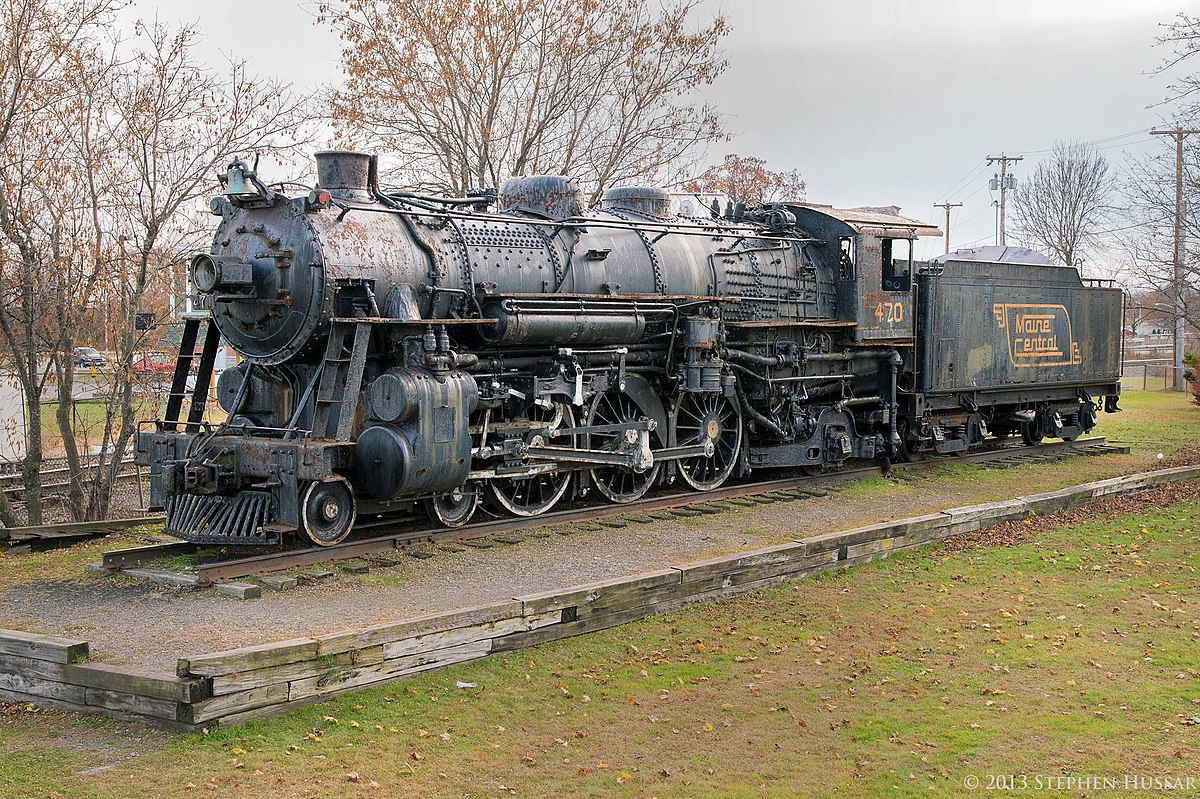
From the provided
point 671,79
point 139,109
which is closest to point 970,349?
point 671,79

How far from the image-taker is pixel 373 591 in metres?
9.09

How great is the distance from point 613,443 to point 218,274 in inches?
191

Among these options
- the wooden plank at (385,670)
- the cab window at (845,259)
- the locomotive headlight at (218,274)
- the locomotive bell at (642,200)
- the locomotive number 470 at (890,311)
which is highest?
the locomotive bell at (642,200)

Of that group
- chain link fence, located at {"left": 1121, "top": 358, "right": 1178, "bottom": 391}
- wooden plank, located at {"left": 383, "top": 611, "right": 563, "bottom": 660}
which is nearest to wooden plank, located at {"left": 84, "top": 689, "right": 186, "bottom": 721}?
wooden plank, located at {"left": 383, "top": 611, "right": 563, "bottom": 660}

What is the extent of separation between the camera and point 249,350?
11.0 m

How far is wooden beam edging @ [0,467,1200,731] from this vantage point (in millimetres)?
6375

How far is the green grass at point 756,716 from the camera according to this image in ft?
19.4

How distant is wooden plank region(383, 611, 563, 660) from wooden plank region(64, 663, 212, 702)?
1.29 m

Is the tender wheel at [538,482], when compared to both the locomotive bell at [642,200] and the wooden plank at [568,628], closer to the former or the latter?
the wooden plank at [568,628]

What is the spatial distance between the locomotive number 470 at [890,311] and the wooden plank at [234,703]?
1173cm

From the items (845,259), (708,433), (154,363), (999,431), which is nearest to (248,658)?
(708,433)

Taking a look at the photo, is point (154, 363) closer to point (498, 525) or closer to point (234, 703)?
point (498, 525)

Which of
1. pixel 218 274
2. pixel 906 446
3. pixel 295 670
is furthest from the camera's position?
pixel 906 446

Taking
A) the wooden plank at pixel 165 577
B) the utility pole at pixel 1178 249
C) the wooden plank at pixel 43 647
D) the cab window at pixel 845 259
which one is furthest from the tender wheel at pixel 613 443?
the utility pole at pixel 1178 249
